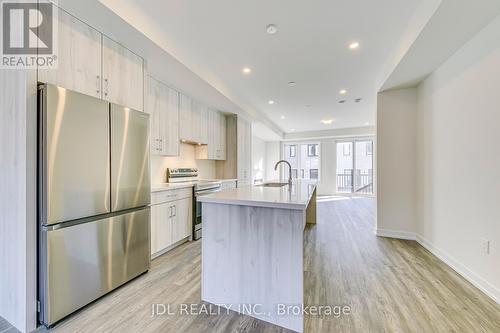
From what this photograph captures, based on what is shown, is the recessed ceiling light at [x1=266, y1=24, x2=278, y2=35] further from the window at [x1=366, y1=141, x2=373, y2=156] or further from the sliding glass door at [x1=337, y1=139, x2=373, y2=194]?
the window at [x1=366, y1=141, x2=373, y2=156]

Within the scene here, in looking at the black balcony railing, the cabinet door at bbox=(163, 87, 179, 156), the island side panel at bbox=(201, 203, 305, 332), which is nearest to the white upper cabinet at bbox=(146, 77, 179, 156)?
the cabinet door at bbox=(163, 87, 179, 156)

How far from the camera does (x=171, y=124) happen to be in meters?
3.46

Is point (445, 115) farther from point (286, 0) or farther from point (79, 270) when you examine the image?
point (79, 270)

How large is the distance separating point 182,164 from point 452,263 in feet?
13.8

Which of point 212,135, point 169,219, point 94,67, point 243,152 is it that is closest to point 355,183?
point 243,152

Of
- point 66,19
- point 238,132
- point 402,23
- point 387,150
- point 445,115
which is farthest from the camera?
Result: point 238,132

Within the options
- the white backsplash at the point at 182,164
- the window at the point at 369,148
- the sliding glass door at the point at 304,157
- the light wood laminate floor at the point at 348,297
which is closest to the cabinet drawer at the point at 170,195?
the white backsplash at the point at 182,164

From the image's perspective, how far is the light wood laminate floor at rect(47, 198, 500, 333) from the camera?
1583 millimetres

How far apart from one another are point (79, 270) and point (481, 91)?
3.97 metres

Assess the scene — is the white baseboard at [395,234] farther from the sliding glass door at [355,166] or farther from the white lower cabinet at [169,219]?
the sliding glass door at [355,166]

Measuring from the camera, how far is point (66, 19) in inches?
67.8

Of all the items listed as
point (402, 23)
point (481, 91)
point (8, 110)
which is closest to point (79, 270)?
point (8, 110)

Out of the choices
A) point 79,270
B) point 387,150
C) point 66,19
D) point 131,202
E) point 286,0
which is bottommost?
point 79,270

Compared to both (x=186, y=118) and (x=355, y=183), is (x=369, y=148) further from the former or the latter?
(x=186, y=118)
